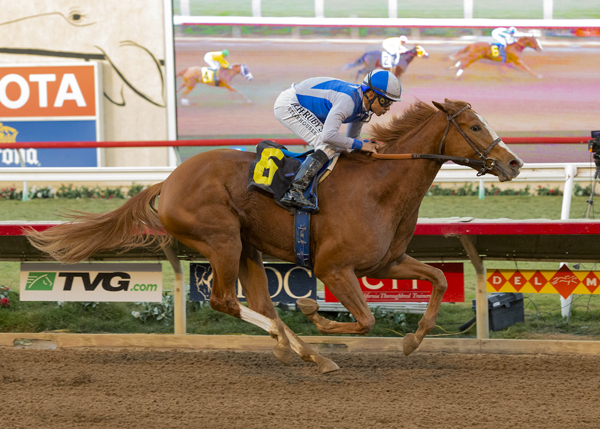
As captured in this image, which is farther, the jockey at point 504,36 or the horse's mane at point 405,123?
the jockey at point 504,36

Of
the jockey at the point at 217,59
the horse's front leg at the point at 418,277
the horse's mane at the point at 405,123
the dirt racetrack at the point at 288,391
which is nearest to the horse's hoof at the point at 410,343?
the horse's front leg at the point at 418,277

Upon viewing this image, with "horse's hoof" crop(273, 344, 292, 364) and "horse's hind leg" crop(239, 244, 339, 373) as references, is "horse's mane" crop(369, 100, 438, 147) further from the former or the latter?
"horse's hoof" crop(273, 344, 292, 364)

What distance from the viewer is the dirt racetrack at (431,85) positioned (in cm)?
1208

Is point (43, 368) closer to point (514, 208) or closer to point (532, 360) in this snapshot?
point (532, 360)

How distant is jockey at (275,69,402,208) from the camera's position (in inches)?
123

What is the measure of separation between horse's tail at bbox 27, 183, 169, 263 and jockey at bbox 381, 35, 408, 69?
9.38 meters

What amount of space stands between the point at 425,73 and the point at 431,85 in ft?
0.83

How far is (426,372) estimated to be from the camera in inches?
135

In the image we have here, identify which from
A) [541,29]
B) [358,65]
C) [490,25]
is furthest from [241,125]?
[541,29]

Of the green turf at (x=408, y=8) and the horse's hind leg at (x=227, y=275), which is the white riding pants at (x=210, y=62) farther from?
the horse's hind leg at (x=227, y=275)

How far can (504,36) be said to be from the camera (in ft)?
40.1

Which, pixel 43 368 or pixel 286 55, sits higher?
→ pixel 286 55

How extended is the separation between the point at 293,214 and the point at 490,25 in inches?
411

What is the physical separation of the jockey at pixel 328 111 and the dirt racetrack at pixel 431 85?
8583mm
